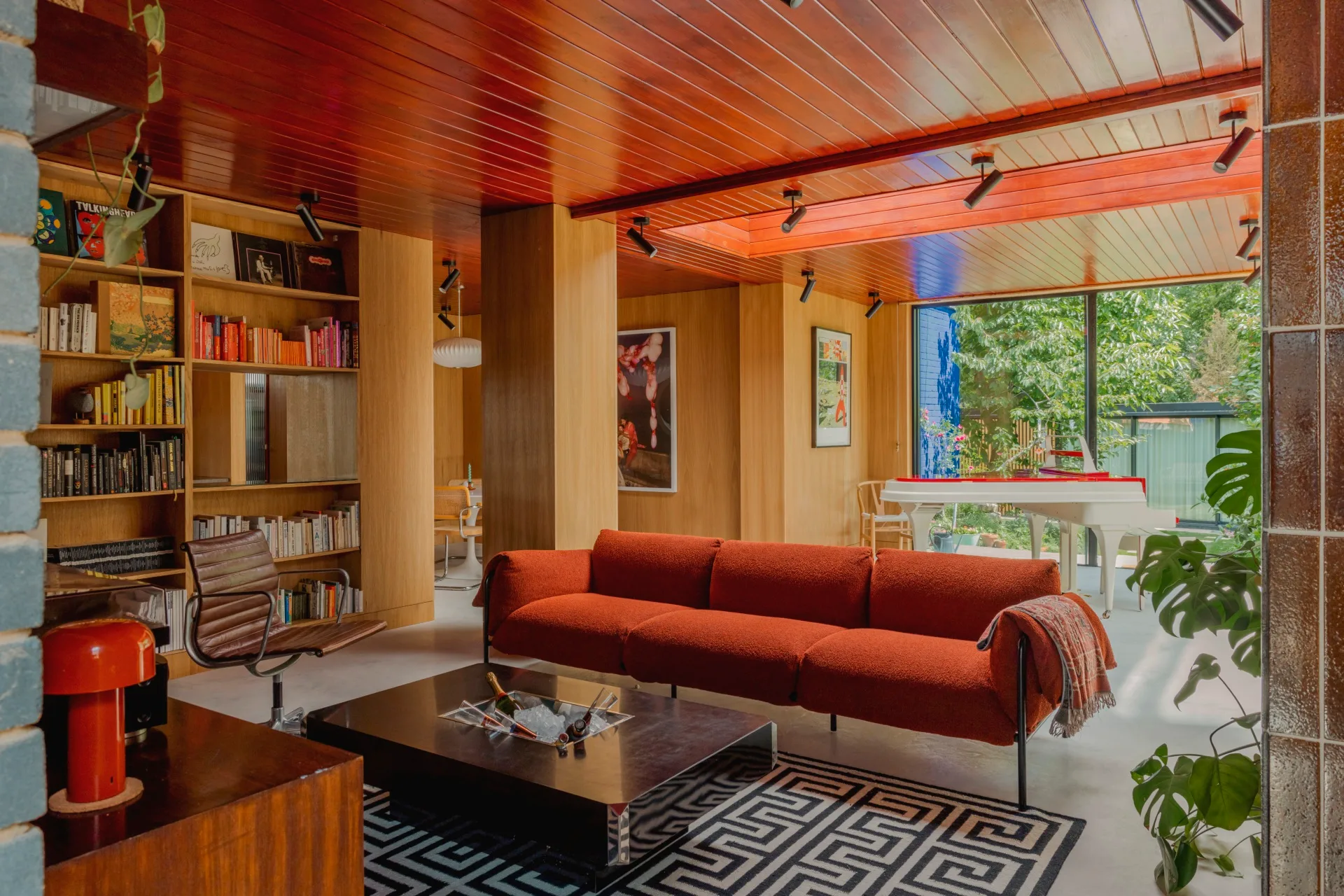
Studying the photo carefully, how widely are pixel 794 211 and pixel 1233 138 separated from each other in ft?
6.66

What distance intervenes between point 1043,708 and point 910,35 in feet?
7.80

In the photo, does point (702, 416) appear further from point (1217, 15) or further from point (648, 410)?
point (1217, 15)

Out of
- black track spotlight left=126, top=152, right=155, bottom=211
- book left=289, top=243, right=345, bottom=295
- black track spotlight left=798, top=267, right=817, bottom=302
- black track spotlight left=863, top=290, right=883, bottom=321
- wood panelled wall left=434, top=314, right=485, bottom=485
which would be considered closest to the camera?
black track spotlight left=126, top=152, right=155, bottom=211

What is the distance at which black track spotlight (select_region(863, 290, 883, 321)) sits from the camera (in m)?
8.20

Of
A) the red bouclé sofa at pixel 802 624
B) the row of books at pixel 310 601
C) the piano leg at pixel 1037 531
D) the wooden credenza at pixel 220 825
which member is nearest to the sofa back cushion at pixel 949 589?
the red bouclé sofa at pixel 802 624

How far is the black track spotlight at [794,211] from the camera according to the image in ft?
15.6

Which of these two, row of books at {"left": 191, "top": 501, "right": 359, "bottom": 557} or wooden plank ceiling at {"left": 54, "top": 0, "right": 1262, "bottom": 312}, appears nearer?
wooden plank ceiling at {"left": 54, "top": 0, "right": 1262, "bottom": 312}

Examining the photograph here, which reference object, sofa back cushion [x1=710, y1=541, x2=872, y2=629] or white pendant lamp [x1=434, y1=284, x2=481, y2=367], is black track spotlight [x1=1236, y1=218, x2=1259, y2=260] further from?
white pendant lamp [x1=434, y1=284, x2=481, y2=367]

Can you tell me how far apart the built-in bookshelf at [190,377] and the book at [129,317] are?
5 cm

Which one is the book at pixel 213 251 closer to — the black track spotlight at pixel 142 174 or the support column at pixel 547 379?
the black track spotlight at pixel 142 174

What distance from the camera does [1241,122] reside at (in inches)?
150

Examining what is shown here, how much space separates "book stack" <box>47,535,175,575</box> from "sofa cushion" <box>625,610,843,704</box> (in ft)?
8.48

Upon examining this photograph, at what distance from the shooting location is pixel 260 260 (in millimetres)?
5207

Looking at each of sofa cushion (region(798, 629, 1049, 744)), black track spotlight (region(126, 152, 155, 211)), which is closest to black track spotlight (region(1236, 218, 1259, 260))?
sofa cushion (region(798, 629, 1049, 744))
